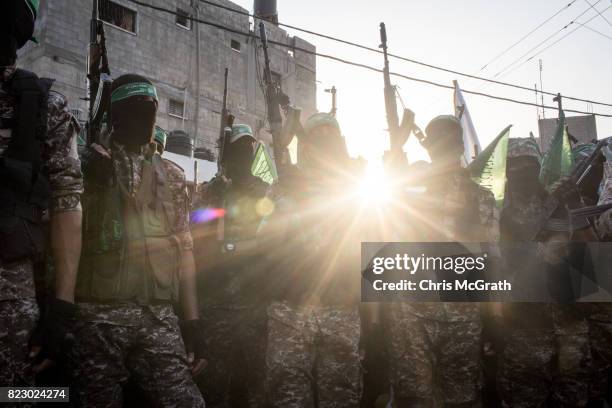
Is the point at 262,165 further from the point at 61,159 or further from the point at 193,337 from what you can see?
the point at 61,159

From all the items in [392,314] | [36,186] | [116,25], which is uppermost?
[116,25]

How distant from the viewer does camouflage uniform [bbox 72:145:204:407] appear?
6.46ft

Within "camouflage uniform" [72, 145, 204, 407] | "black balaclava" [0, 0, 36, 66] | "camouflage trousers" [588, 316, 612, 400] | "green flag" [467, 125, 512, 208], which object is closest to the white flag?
"green flag" [467, 125, 512, 208]

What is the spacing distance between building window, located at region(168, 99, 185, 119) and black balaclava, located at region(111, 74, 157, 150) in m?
18.9

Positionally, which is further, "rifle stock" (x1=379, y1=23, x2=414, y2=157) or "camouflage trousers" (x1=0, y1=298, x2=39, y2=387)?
"rifle stock" (x1=379, y1=23, x2=414, y2=157)

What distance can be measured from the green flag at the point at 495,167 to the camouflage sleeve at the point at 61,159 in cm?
434

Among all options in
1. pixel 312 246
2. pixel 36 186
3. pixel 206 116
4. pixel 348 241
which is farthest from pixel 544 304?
pixel 206 116

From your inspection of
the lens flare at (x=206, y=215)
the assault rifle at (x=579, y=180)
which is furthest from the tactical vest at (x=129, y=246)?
the assault rifle at (x=579, y=180)

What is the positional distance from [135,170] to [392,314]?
2548mm

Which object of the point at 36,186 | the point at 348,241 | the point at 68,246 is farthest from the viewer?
the point at 348,241

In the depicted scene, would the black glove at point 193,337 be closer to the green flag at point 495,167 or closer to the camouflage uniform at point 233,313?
the camouflage uniform at point 233,313

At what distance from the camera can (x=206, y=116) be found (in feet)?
71.7

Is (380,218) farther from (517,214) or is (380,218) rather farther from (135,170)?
(135,170)

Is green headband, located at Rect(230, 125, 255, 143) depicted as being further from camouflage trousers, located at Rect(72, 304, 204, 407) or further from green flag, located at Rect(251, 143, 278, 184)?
camouflage trousers, located at Rect(72, 304, 204, 407)
